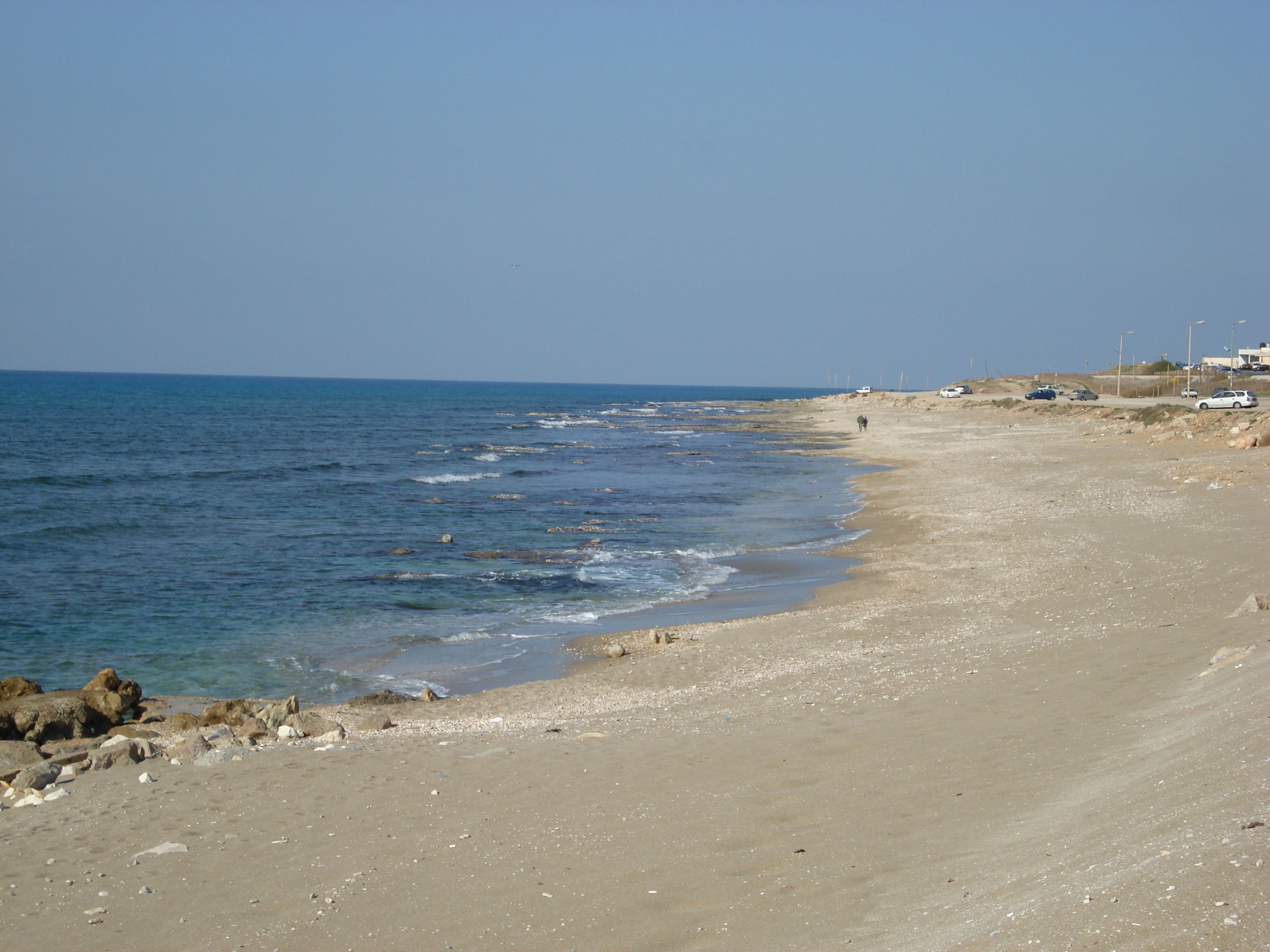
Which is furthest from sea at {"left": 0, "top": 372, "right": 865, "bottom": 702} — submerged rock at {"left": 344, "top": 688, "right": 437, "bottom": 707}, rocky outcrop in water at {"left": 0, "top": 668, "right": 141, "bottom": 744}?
rocky outcrop in water at {"left": 0, "top": 668, "right": 141, "bottom": 744}

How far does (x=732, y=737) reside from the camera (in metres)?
9.71

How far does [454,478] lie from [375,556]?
762 inches

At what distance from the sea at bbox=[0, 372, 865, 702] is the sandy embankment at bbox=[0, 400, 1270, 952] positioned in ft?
13.8

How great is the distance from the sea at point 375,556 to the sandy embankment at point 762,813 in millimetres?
4215

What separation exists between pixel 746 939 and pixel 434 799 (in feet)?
12.6

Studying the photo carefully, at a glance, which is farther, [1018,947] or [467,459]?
[467,459]

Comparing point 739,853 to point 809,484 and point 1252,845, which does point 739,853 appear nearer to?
point 1252,845

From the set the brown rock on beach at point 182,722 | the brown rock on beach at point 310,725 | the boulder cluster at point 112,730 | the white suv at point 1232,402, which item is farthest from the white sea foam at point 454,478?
the white suv at point 1232,402

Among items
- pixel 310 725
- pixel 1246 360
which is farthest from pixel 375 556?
pixel 1246 360

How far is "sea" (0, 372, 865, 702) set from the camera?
15938mm

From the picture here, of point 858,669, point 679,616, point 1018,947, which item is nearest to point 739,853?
point 1018,947

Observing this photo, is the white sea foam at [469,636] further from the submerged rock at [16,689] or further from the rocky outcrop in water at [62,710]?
the submerged rock at [16,689]

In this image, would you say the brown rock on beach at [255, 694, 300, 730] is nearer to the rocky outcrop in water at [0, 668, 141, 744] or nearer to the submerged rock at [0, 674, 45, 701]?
the rocky outcrop in water at [0, 668, 141, 744]

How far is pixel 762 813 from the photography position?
746 centimetres
